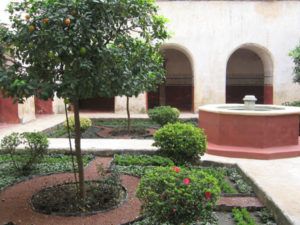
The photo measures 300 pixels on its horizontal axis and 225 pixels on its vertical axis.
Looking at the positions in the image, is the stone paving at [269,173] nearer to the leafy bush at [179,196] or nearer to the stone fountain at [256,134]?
the stone fountain at [256,134]

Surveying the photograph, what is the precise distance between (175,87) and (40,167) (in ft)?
39.1

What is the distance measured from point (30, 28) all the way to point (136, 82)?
4.05 feet

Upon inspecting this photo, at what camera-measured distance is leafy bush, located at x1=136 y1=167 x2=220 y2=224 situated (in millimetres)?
2828

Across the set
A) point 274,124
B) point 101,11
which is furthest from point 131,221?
point 274,124

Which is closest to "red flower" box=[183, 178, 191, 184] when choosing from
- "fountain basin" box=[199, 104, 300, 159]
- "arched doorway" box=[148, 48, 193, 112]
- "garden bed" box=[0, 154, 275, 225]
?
"garden bed" box=[0, 154, 275, 225]

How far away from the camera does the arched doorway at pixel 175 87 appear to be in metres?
16.7

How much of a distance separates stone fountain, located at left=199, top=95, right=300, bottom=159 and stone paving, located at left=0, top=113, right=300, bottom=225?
192mm

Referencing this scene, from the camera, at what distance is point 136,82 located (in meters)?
3.58

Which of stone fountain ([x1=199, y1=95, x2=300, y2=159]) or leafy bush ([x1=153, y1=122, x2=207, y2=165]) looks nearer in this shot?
leafy bush ([x1=153, y1=122, x2=207, y2=165])

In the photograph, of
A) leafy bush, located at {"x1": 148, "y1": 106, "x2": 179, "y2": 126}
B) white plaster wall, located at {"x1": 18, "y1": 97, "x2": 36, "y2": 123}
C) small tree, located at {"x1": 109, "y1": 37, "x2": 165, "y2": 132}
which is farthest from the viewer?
white plaster wall, located at {"x1": 18, "y1": 97, "x2": 36, "y2": 123}

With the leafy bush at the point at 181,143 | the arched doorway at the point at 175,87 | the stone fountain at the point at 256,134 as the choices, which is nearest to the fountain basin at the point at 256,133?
the stone fountain at the point at 256,134

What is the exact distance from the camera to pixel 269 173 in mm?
5176

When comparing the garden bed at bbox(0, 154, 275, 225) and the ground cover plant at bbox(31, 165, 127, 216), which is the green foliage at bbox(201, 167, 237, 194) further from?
the ground cover plant at bbox(31, 165, 127, 216)

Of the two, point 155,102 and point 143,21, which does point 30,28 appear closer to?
point 143,21
